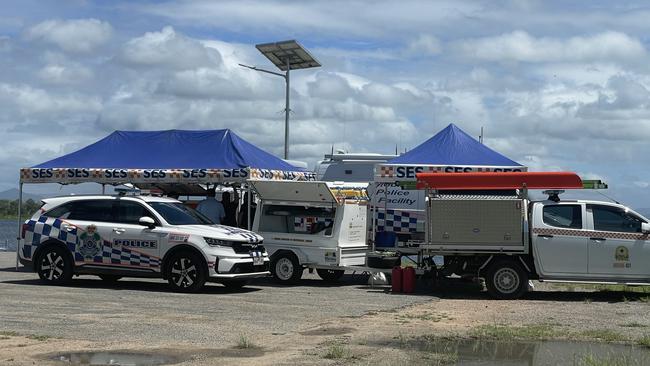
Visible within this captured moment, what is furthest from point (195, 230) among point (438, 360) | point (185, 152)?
point (438, 360)

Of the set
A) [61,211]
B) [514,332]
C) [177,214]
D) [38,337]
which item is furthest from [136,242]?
[514,332]

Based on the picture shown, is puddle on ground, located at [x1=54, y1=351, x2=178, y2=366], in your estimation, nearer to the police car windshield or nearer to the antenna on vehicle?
the police car windshield

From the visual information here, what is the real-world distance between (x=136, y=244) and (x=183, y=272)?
1.08 metres

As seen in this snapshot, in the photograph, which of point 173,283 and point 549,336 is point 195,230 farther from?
point 549,336

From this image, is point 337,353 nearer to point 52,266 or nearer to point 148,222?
point 148,222

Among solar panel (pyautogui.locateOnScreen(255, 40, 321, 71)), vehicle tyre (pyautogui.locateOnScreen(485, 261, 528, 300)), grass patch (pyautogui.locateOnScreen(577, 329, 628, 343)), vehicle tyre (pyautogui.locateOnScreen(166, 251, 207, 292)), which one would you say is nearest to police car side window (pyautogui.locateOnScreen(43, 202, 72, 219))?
vehicle tyre (pyautogui.locateOnScreen(166, 251, 207, 292))

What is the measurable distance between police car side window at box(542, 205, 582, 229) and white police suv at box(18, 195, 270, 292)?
5403 mm

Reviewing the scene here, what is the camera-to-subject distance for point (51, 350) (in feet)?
32.6

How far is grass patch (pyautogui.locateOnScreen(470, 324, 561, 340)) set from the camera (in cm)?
1147

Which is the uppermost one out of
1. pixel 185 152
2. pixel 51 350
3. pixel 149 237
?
pixel 185 152

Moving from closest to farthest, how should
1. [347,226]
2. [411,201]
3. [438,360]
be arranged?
[438,360], [347,226], [411,201]

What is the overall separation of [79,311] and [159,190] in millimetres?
11894

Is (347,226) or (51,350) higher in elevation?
(347,226)

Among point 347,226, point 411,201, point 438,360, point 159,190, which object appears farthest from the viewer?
point 159,190
